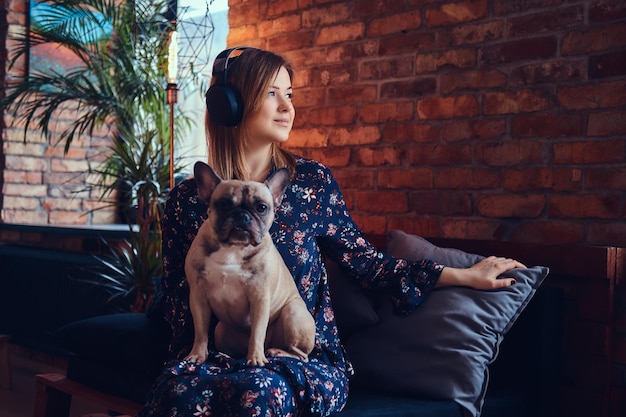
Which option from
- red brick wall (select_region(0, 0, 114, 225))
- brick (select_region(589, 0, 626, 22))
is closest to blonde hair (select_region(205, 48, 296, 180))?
brick (select_region(589, 0, 626, 22))

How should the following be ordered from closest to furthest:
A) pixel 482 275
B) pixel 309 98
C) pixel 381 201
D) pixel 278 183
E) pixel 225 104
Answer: pixel 278 183 < pixel 225 104 < pixel 482 275 < pixel 381 201 < pixel 309 98

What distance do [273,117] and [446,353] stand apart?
0.82 metres

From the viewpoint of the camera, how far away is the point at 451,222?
266 cm

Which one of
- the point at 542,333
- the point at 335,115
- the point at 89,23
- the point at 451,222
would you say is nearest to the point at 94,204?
the point at 89,23

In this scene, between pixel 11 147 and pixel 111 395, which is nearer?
pixel 111 395

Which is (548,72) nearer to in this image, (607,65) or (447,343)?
(607,65)

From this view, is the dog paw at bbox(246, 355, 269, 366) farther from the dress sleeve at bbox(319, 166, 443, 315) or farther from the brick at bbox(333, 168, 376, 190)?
the brick at bbox(333, 168, 376, 190)

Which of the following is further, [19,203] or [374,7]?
[19,203]

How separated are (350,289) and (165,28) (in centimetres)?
260

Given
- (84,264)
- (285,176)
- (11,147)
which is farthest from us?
(11,147)

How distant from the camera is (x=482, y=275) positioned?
2234 millimetres

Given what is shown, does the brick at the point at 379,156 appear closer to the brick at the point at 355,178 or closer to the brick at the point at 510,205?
the brick at the point at 355,178

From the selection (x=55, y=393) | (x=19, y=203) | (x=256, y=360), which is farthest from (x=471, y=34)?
(x=19, y=203)

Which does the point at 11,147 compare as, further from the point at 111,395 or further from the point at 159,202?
the point at 111,395
